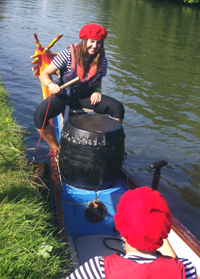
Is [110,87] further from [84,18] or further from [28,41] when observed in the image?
[84,18]

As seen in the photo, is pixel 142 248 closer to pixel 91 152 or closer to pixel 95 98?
pixel 91 152

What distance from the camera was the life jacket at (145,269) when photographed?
5.07 ft

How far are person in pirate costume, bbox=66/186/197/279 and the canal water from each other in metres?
2.85

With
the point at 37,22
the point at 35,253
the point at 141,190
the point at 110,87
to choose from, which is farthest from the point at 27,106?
the point at 37,22

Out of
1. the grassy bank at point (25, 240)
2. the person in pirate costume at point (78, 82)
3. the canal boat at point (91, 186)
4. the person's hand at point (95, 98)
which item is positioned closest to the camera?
the grassy bank at point (25, 240)

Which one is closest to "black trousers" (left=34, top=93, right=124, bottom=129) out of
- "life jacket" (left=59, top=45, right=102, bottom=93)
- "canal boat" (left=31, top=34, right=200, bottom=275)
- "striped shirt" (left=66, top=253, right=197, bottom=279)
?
"life jacket" (left=59, top=45, right=102, bottom=93)

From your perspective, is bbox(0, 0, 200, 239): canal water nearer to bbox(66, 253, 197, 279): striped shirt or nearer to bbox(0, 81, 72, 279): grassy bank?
bbox(0, 81, 72, 279): grassy bank

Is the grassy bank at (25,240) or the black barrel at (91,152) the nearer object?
the grassy bank at (25,240)

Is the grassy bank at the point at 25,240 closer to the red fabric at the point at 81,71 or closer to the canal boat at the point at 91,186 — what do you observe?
the canal boat at the point at 91,186

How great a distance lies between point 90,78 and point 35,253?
2.17 metres

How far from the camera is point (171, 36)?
18.1 m

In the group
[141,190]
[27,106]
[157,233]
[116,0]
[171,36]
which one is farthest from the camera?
[116,0]

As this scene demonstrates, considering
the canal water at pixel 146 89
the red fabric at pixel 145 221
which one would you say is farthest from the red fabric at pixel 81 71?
the red fabric at pixel 145 221

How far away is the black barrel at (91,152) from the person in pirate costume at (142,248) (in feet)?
4.26
